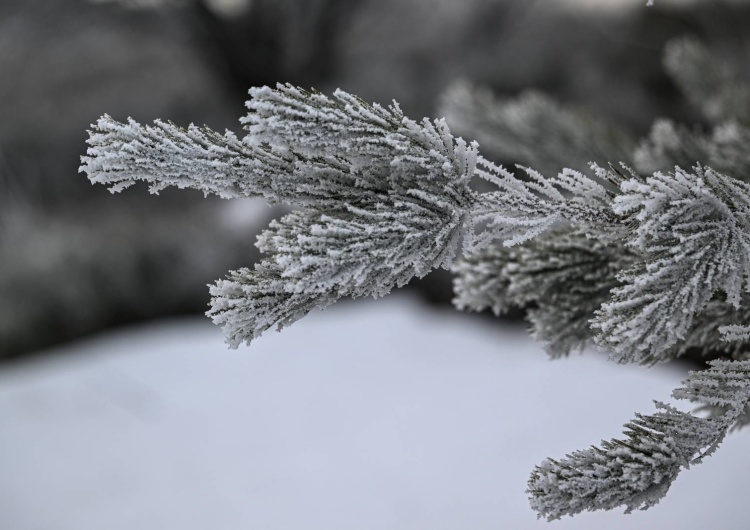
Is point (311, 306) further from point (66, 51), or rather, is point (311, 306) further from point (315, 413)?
point (66, 51)

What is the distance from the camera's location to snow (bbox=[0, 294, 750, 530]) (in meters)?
1.98

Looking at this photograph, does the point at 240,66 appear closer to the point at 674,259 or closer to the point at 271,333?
the point at 271,333

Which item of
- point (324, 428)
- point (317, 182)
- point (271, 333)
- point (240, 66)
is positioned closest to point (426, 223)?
point (317, 182)

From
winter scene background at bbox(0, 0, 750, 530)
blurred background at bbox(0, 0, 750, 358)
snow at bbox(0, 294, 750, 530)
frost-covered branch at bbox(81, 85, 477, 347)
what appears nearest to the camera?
frost-covered branch at bbox(81, 85, 477, 347)

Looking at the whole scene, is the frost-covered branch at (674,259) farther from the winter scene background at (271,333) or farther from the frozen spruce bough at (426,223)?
the winter scene background at (271,333)

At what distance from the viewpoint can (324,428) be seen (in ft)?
7.94

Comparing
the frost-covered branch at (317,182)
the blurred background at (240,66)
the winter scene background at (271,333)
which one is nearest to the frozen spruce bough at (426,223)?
the frost-covered branch at (317,182)

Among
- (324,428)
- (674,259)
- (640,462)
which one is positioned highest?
(324,428)

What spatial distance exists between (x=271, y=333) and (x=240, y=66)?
1.95 metres

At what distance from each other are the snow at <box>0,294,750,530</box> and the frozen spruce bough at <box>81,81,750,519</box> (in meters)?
1.18

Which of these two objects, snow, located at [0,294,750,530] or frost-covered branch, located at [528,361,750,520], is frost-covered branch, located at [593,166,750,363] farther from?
snow, located at [0,294,750,530]

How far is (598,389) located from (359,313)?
1191mm

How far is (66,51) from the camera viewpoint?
4090 mm

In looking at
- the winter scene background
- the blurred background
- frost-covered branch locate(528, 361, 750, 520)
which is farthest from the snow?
frost-covered branch locate(528, 361, 750, 520)
